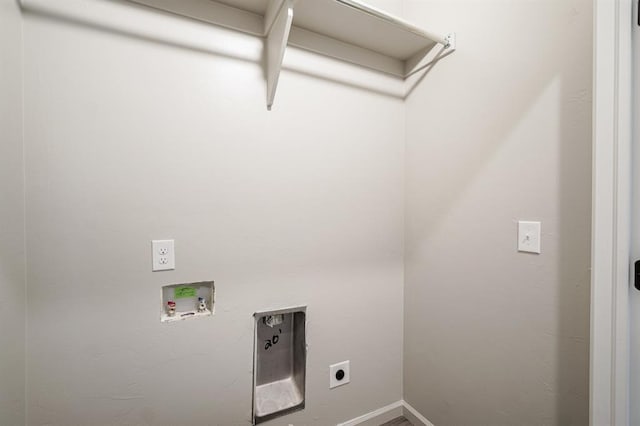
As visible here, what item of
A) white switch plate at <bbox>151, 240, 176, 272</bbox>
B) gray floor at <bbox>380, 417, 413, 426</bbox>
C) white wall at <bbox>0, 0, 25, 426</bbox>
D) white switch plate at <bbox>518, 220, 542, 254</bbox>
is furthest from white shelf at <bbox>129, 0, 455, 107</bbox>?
gray floor at <bbox>380, 417, 413, 426</bbox>

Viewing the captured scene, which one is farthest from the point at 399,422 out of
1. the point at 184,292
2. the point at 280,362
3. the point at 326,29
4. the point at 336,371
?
the point at 326,29

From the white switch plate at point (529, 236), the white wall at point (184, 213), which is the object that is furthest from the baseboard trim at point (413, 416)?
the white switch plate at point (529, 236)

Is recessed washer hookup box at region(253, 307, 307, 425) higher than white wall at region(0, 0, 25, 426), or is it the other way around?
white wall at region(0, 0, 25, 426)

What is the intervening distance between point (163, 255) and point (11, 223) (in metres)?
0.42

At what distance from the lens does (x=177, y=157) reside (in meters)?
1.08

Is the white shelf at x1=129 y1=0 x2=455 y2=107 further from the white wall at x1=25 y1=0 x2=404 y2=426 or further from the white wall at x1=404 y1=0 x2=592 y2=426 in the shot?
the white wall at x1=404 y1=0 x2=592 y2=426

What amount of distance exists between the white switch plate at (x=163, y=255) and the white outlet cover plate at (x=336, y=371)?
0.92 meters

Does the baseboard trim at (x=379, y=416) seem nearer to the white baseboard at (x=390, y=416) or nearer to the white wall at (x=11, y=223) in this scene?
the white baseboard at (x=390, y=416)

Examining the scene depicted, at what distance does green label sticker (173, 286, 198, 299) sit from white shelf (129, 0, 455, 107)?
2.83 feet

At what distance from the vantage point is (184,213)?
1097 mm

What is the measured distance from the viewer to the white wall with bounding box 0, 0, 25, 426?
765 millimetres

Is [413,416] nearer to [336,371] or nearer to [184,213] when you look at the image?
[336,371]

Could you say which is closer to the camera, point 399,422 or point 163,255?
point 163,255

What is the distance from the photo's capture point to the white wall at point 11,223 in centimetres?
76
